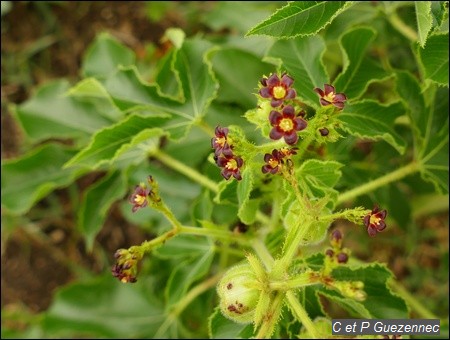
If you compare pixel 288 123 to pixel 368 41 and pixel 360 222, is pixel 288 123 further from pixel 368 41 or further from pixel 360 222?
pixel 368 41

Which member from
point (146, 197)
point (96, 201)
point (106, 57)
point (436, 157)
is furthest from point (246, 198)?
point (106, 57)

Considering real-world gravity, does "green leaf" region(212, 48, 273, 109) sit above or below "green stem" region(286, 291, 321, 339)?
above

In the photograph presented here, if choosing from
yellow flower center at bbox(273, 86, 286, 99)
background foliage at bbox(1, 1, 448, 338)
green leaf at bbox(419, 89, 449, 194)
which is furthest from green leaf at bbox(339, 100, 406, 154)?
yellow flower center at bbox(273, 86, 286, 99)

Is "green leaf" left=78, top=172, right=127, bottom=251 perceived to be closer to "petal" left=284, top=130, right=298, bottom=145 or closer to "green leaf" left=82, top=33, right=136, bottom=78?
"green leaf" left=82, top=33, right=136, bottom=78

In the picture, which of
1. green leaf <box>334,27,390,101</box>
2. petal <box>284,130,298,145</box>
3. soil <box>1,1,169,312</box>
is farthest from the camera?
soil <box>1,1,169,312</box>

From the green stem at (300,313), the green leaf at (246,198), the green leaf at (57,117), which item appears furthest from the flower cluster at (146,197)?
the green leaf at (57,117)

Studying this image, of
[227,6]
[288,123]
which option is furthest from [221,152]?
[227,6]

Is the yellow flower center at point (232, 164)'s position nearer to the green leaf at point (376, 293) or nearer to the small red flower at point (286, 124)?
the small red flower at point (286, 124)
